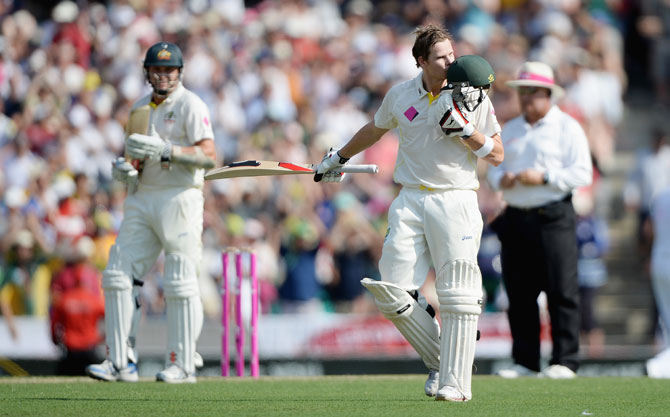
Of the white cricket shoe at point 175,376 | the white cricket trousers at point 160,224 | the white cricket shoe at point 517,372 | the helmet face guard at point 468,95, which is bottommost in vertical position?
the white cricket shoe at point 517,372

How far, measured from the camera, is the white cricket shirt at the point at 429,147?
723 centimetres

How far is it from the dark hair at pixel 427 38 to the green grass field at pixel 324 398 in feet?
6.73

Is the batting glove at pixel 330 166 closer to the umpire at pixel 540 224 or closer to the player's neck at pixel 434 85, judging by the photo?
the player's neck at pixel 434 85

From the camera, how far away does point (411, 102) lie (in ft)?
24.0

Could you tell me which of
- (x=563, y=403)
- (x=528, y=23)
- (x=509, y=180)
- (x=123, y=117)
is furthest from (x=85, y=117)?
(x=563, y=403)

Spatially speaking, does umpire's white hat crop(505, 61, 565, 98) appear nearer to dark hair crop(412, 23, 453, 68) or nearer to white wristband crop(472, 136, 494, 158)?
dark hair crop(412, 23, 453, 68)

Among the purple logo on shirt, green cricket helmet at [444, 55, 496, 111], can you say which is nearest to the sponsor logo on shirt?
the purple logo on shirt

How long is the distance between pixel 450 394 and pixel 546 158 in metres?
3.37

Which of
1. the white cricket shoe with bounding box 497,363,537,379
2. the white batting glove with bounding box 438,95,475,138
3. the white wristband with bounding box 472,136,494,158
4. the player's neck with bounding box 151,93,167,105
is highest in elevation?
the player's neck with bounding box 151,93,167,105

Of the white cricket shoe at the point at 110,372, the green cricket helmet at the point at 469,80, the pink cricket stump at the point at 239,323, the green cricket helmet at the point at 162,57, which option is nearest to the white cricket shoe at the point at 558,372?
the pink cricket stump at the point at 239,323

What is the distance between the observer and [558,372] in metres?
9.73

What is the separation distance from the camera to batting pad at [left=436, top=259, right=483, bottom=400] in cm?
704

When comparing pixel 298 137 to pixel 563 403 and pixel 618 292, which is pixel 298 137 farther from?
pixel 563 403

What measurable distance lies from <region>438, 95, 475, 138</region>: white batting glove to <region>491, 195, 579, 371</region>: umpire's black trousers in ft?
9.75
